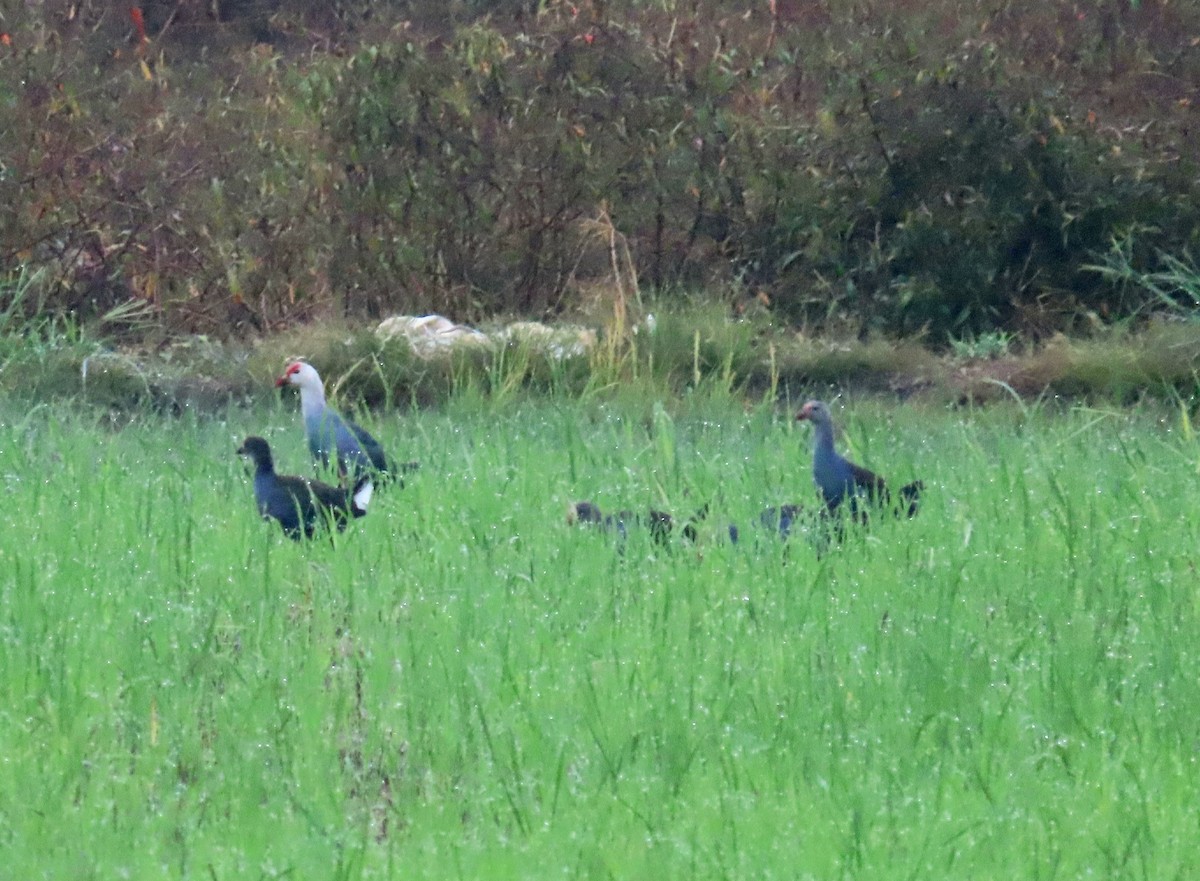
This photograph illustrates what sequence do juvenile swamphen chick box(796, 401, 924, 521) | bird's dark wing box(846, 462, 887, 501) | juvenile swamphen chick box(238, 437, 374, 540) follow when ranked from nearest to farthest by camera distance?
juvenile swamphen chick box(238, 437, 374, 540) → juvenile swamphen chick box(796, 401, 924, 521) → bird's dark wing box(846, 462, 887, 501)

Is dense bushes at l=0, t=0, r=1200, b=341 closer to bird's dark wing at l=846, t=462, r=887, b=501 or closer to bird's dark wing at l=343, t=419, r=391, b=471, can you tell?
bird's dark wing at l=343, t=419, r=391, b=471

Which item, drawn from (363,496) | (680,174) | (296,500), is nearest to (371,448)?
(363,496)

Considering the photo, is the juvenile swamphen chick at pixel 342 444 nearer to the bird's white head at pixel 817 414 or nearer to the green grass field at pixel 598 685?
the green grass field at pixel 598 685

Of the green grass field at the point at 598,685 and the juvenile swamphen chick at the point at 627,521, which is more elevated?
the green grass field at the point at 598,685

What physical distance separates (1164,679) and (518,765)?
1.47 metres

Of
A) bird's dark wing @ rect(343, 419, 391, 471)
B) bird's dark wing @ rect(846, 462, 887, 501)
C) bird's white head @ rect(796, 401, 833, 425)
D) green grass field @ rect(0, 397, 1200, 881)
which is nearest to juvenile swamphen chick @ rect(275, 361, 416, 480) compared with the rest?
bird's dark wing @ rect(343, 419, 391, 471)

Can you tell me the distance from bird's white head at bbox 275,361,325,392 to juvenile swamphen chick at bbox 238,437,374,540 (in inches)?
54.4

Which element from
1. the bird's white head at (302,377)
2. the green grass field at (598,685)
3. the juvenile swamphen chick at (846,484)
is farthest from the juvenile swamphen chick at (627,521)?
the bird's white head at (302,377)

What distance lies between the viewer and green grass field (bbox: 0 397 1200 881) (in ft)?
10.8

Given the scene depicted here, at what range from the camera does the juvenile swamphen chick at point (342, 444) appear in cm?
635

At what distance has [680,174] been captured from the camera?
10.6m

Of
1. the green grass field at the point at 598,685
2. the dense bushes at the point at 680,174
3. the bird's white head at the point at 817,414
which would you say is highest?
the green grass field at the point at 598,685

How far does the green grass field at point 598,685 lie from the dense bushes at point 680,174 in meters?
4.23

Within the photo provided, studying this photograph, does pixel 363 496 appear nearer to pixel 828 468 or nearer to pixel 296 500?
pixel 296 500
